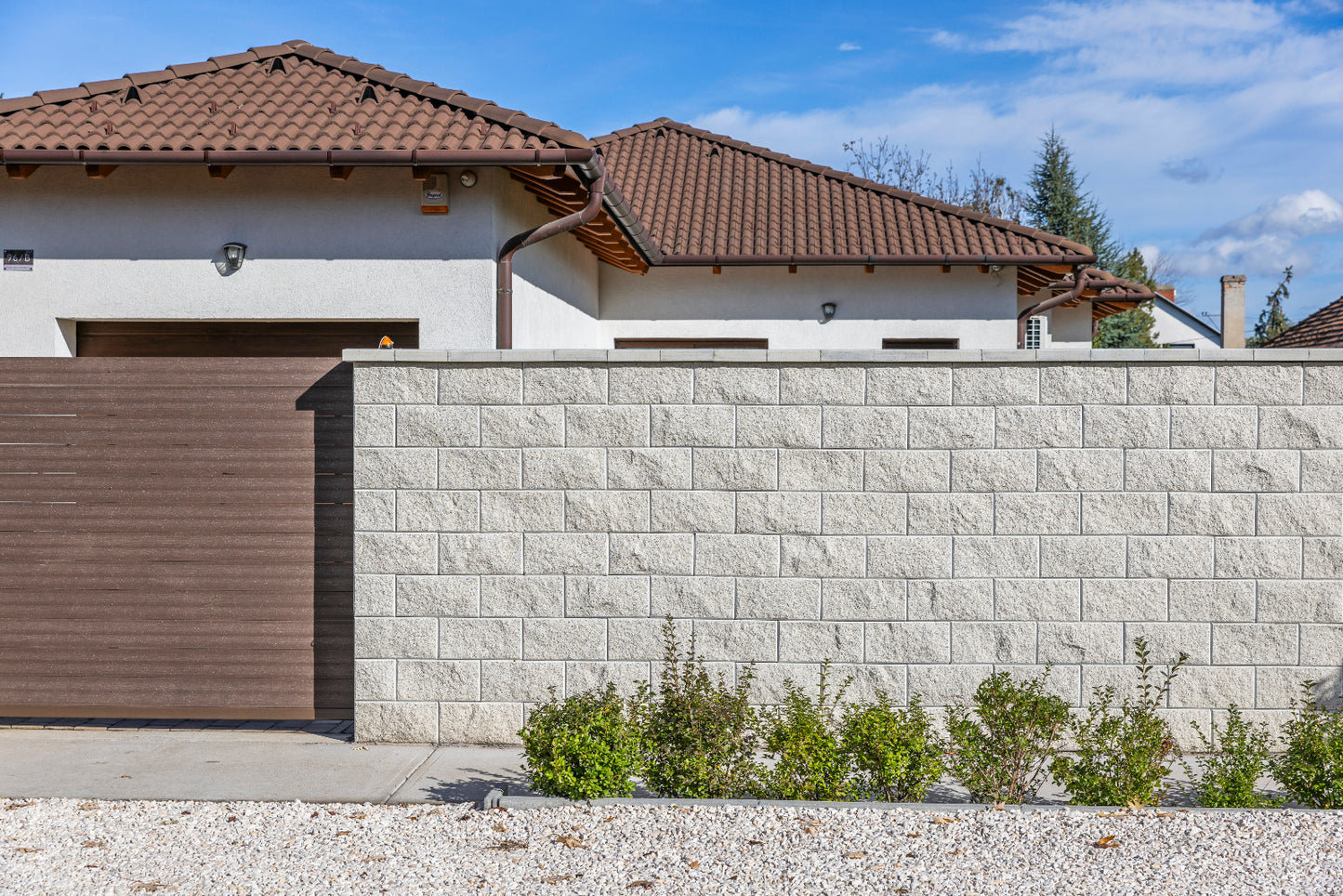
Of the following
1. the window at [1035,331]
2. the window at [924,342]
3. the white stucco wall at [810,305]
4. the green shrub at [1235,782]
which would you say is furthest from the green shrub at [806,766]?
the window at [1035,331]

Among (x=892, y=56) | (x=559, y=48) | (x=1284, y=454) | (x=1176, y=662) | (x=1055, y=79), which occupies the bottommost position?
(x=1176, y=662)

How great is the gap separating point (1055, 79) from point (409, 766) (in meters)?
19.6

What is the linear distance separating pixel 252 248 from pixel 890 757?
19.9 ft

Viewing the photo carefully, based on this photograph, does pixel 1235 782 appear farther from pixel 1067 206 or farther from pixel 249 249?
pixel 1067 206

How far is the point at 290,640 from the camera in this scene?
6.17 meters

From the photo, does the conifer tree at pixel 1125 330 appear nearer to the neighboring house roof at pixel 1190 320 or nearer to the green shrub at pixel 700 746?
the neighboring house roof at pixel 1190 320

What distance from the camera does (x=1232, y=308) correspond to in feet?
114

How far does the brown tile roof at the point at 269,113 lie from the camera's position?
7645mm

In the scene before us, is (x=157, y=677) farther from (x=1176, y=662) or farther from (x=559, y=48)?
(x=559, y=48)

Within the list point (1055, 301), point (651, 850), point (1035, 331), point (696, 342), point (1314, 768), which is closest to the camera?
point (651, 850)

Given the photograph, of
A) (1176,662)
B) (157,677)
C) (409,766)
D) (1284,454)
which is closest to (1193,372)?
(1284,454)

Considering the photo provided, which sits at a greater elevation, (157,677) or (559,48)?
(559,48)

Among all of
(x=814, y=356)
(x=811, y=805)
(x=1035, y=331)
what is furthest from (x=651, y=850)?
(x=1035, y=331)

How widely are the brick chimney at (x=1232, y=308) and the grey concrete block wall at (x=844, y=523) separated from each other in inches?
1282
